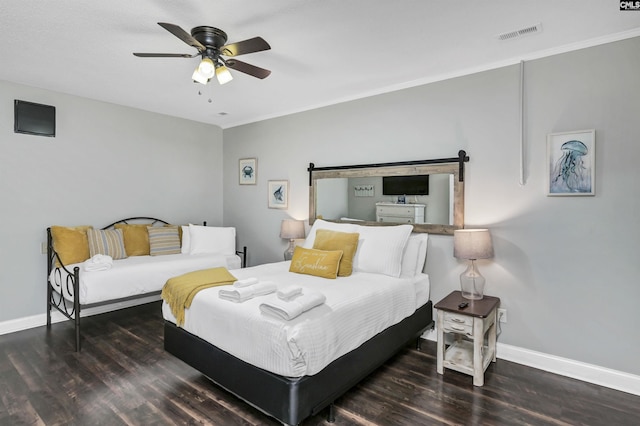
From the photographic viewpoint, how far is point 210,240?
464cm

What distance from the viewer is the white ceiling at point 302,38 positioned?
218 centimetres

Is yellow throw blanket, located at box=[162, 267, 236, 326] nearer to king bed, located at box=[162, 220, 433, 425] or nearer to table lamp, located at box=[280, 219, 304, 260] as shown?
king bed, located at box=[162, 220, 433, 425]

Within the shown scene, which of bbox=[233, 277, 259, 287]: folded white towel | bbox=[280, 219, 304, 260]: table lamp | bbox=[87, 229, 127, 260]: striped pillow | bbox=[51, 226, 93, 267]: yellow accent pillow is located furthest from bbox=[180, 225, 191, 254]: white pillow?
bbox=[233, 277, 259, 287]: folded white towel

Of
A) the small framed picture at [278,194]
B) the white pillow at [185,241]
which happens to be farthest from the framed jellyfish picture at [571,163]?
the white pillow at [185,241]

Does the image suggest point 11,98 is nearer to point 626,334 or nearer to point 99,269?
point 99,269

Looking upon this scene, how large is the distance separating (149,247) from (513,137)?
13.9 feet

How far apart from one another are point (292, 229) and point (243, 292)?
204 cm

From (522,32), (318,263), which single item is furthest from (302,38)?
(318,263)

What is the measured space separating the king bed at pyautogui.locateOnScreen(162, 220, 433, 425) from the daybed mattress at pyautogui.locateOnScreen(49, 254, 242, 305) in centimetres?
106

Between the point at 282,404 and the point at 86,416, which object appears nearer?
the point at 282,404

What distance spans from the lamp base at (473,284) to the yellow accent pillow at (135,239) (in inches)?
146

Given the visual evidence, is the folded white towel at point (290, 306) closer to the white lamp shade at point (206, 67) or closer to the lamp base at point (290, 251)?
the white lamp shade at point (206, 67)

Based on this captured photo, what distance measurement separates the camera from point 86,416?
2.20 metres

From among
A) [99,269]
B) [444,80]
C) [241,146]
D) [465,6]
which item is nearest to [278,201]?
[241,146]
